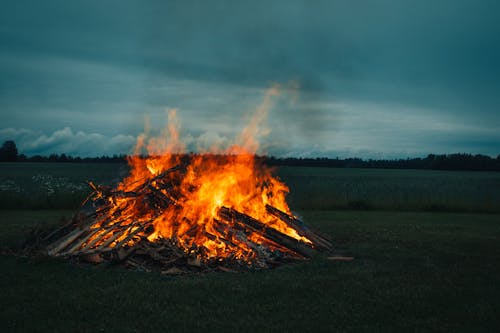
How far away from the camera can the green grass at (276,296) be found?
558 cm

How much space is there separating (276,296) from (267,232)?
3550 mm

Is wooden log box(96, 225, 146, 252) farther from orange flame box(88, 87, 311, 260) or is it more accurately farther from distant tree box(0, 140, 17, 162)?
distant tree box(0, 140, 17, 162)

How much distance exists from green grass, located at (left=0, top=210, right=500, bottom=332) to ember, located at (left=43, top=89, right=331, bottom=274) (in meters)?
0.63

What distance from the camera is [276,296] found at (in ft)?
22.1

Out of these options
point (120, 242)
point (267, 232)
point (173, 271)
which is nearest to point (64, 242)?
point (120, 242)

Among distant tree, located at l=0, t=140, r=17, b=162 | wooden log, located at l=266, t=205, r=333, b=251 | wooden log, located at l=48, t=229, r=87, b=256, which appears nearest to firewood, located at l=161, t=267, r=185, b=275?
wooden log, located at l=48, t=229, r=87, b=256

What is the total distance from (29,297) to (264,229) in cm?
513

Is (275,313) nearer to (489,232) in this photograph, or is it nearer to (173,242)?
(173,242)

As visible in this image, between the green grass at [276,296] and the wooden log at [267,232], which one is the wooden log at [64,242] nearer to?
the green grass at [276,296]

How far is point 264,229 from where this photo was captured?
10.3 metres

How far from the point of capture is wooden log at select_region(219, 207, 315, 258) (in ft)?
32.5

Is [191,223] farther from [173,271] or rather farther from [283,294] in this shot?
[283,294]

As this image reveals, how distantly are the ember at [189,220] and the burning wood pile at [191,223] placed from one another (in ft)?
0.06

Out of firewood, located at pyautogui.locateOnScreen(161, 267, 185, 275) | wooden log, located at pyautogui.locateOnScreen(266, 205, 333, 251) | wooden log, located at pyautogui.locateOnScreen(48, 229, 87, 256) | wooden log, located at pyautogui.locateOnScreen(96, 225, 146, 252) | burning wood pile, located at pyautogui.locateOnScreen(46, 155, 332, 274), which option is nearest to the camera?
firewood, located at pyautogui.locateOnScreen(161, 267, 185, 275)
